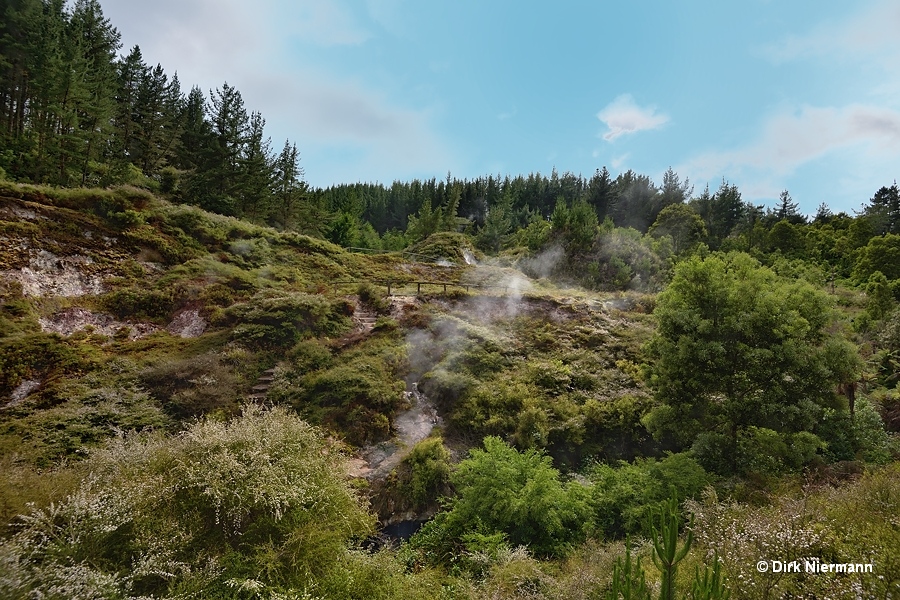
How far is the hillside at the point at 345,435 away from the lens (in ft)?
20.5

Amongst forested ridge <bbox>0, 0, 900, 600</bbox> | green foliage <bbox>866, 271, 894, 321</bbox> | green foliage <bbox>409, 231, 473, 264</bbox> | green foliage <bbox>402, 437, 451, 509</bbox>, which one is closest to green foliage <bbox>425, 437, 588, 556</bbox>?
forested ridge <bbox>0, 0, 900, 600</bbox>

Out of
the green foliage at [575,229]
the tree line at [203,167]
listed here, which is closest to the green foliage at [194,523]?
the tree line at [203,167]

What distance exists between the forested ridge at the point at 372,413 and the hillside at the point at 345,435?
0.08 metres

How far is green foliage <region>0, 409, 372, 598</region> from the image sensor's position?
211 inches

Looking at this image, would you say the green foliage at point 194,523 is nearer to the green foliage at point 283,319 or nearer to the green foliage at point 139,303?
the green foliage at point 283,319

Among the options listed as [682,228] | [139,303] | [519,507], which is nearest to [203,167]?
[139,303]

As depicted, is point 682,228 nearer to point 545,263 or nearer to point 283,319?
point 545,263

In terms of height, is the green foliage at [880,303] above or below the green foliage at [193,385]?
above

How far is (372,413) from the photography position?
14.2m

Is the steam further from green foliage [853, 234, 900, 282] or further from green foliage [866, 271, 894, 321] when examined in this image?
green foliage [853, 234, 900, 282]

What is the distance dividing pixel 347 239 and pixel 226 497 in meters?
42.4

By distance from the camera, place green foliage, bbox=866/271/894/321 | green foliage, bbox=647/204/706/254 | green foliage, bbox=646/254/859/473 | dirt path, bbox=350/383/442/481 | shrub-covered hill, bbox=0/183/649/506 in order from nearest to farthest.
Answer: green foliage, bbox=646/254/859/473 → dirt path, bbox=350/383/442/481 → shrub-covered hill, bbox=0/183/649/506 → green foliage, bbox=866/271/894/321 → green foliage, bbox=647/204/706/254

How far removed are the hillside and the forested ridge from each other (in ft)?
0.25

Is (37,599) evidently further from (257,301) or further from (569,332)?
(569,332)
